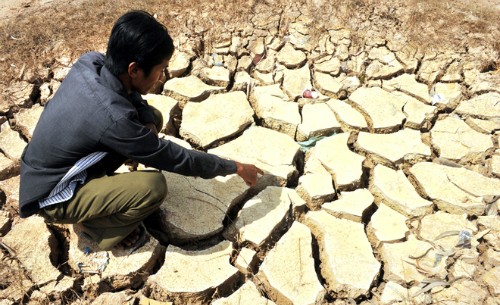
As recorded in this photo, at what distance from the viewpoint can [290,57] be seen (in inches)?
133

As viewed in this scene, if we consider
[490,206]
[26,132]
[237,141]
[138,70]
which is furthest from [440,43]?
[26,132]

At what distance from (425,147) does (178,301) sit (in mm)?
1837

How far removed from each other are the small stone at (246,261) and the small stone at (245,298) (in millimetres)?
114

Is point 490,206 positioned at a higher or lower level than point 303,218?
higher

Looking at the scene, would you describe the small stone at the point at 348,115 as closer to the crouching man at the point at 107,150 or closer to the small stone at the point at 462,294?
the crouching man at the point at 107,150

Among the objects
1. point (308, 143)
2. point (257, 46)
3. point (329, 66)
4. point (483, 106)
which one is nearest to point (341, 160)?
point (308, 143)

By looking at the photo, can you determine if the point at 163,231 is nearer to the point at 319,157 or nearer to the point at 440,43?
the point at 319,157

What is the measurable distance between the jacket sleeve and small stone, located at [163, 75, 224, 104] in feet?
3.68

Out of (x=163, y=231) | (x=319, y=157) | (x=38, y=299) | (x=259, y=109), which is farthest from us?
(x=259, y=109)

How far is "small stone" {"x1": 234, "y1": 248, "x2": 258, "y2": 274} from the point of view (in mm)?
2137

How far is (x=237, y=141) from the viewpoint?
2.79 metres

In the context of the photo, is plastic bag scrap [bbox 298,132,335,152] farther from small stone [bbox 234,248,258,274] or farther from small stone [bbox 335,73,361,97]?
small stone [bbox 234,248,258,274]

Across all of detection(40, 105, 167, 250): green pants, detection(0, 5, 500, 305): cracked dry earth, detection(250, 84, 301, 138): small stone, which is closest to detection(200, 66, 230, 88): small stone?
detection(0, 5, 500, 305): cracked dry earth

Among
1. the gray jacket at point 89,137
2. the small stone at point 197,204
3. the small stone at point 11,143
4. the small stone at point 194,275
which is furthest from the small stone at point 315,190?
the small stone at point 11,143
